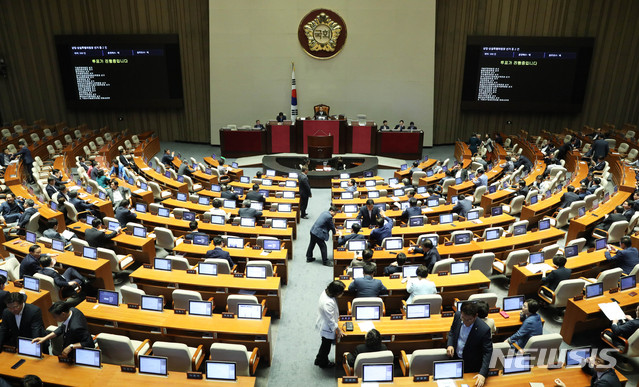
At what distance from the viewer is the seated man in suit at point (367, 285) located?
21.6 feet

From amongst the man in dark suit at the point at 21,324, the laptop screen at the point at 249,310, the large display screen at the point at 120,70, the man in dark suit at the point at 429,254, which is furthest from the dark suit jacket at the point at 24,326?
the large display screen at the point at 120,70

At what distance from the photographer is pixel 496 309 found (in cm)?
626

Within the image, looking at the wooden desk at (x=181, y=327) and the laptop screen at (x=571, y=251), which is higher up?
the laptop screen at (x=571, y=251)

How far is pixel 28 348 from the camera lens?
5.24 m

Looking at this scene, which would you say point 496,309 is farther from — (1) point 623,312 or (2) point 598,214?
(2) point 598,214

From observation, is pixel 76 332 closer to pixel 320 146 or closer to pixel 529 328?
pixel 529 328

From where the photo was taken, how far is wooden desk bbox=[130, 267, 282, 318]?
276 inches

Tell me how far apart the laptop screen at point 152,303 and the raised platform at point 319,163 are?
9079mm

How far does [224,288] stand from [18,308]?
2718 millimetres

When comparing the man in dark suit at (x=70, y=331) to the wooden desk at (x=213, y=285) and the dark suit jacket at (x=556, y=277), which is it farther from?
the dark suit jacket at (x=556, y=277)

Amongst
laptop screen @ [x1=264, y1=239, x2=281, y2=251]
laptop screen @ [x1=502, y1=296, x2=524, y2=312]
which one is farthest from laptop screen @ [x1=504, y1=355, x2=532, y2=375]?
laptop screen @ [x1=264, y1=239, x2=281, y2=251]

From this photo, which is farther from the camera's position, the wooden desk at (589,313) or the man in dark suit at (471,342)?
the wooden desk at (589,313)

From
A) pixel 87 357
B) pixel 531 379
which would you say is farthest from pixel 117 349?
pixel 531 379

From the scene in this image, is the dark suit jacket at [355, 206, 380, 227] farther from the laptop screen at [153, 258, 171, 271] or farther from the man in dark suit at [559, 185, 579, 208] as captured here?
the man in dark suit at [559, 185, 579, 208]
